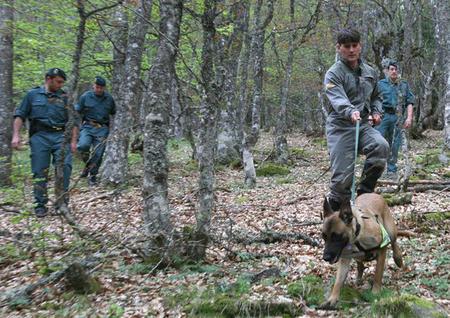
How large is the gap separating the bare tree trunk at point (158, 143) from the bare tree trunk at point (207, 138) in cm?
43

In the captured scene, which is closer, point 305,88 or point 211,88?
point 211,88

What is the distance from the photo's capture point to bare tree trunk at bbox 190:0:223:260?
5.59 metres

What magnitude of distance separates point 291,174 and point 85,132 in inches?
246

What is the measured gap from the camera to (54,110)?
8203mm

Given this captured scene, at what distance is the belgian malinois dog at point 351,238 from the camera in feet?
13.2

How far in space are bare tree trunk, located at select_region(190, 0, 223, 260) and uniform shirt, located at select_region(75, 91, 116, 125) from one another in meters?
5.21

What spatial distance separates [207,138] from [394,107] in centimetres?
667

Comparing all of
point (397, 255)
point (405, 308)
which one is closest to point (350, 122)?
point (397, 255)

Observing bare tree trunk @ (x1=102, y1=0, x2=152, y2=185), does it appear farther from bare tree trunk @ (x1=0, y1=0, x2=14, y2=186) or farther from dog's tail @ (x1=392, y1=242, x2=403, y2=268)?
dog's tail @ (x1=392, y1=242, x2=403, y2=268)

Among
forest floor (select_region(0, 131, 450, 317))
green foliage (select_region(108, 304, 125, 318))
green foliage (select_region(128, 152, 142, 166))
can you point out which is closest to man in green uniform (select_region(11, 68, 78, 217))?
forest floor (select_region(0, 131, 450, 317))

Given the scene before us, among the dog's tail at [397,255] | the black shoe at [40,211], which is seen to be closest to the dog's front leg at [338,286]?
the dog's tail at [397,255]

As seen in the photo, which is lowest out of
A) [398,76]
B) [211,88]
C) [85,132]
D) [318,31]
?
[85,132]

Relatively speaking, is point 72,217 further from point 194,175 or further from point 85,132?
point 194,175

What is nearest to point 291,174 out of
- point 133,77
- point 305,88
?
point 133,77
